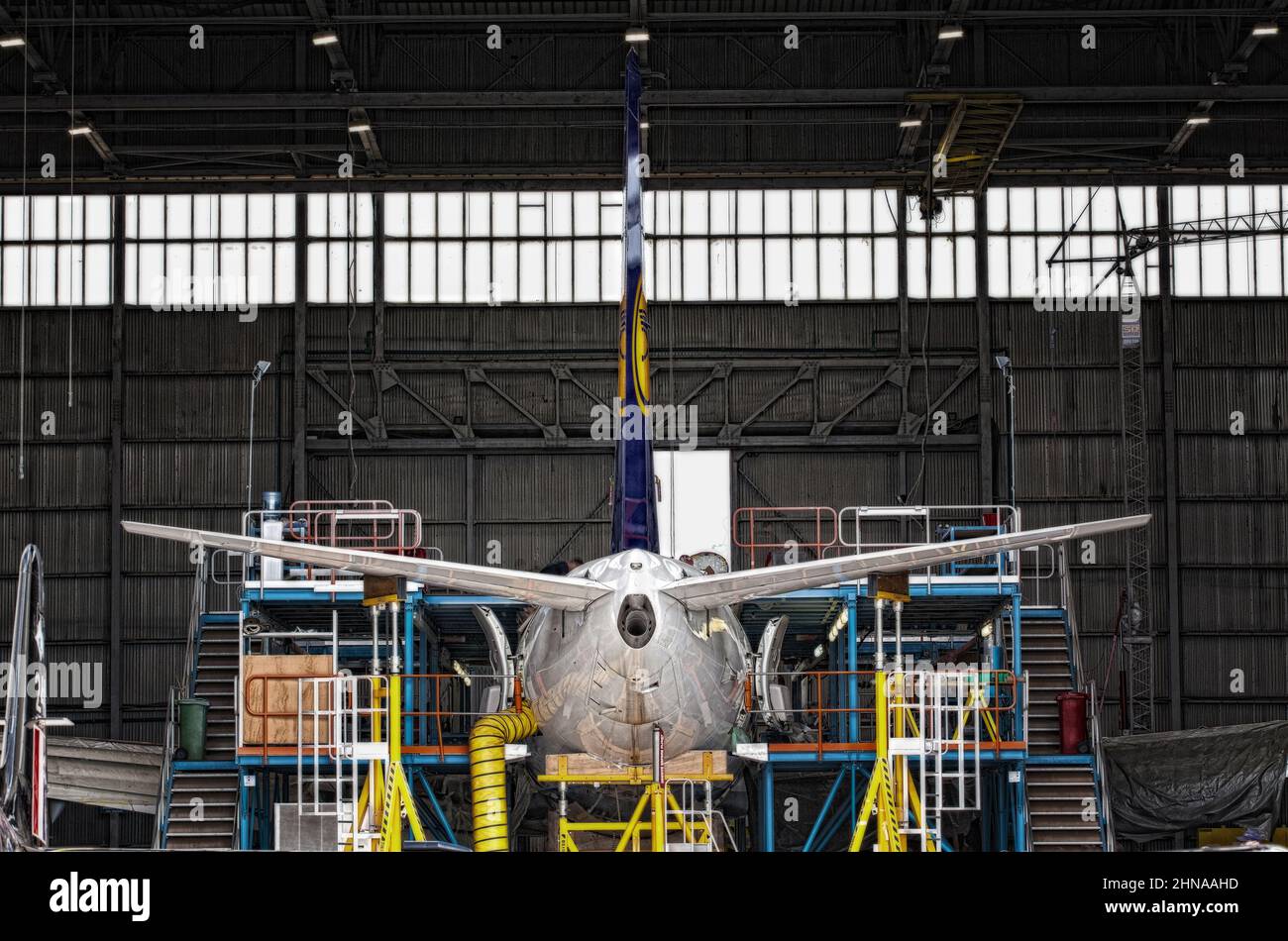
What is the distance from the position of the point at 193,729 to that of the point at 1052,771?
2120cm

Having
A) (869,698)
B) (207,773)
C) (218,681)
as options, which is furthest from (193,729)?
(869,698)

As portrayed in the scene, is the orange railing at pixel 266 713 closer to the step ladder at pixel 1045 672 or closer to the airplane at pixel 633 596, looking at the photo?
the airplane at pixel 633 596

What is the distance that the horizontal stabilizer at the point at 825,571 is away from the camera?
927 inches

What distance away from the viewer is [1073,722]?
125 feet

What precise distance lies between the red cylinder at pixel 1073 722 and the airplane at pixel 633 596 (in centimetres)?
1375

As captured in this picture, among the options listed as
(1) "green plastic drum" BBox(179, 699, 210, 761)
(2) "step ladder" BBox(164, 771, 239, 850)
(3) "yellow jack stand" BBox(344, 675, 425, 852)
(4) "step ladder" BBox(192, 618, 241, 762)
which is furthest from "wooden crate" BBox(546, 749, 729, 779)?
(4) "step ladder" BBox(192, 618, 241, 762)

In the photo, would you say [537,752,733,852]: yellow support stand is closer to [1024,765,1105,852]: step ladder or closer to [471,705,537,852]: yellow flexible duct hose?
[471,705,537,852]: yellow flexible duct hose

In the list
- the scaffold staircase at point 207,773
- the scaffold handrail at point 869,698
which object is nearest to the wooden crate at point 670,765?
the scaffold handrail at point 869,698

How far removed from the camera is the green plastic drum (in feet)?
126

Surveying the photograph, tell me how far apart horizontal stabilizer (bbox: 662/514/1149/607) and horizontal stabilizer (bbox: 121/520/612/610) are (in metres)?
1.43

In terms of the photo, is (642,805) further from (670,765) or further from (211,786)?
(211,786)
